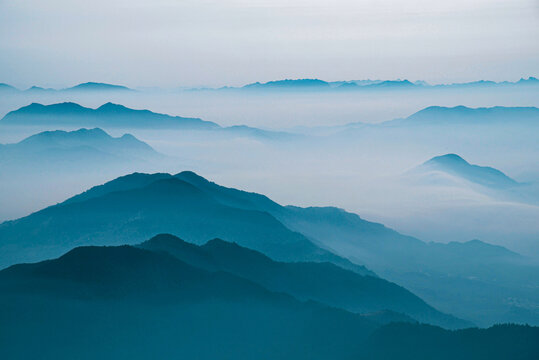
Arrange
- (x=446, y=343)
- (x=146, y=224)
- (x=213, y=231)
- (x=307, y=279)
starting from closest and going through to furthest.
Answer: (x=446, y=343) → (x=307, y=279) → (x=213, y=231) → (x=146, y=224)

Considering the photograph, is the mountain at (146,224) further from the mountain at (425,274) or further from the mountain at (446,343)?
the mountain at (446,343)

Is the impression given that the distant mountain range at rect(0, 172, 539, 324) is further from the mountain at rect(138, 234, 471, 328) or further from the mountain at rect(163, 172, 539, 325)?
the mountain at rect(138, 234, 471, 328)

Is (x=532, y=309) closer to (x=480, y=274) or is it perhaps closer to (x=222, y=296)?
(x=480, y=274)

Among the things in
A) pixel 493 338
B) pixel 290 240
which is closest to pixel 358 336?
pixel 493 338

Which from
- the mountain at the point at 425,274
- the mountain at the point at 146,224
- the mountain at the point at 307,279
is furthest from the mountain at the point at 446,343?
the mountain at the point at 425,274

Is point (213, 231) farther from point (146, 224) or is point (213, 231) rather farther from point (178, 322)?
point (178, 322)

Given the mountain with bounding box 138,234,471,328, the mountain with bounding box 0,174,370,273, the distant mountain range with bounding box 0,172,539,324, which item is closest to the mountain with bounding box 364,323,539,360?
the mountain with bounding box 138,234,471,328

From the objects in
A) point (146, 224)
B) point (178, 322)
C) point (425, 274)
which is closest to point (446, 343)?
point (178, 322)
